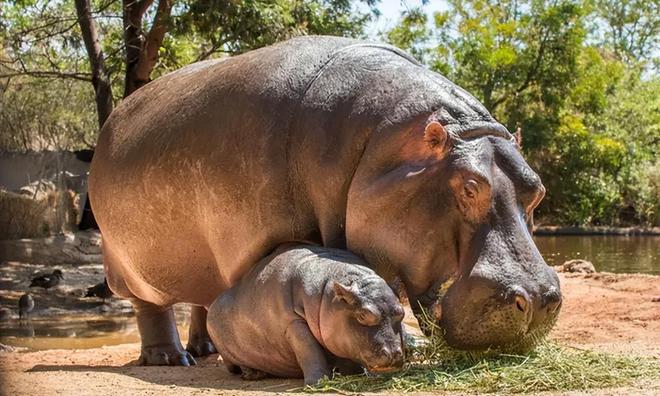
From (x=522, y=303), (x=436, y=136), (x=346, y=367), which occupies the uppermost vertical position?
(x=436, y=136)

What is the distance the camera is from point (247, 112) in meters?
6.02

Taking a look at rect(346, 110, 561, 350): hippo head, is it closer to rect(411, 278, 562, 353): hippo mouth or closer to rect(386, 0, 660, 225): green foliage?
rect(411, 278, 562, 353): hippo mouth

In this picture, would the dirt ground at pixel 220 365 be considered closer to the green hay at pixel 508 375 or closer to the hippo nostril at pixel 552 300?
the green hay at pixel 508 375

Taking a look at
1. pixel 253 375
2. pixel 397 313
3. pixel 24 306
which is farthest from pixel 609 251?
pixel 397 313

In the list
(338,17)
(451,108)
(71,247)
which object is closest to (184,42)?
(338,17)

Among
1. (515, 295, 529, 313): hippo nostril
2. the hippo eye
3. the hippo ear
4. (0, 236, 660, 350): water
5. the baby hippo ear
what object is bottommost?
(0, 236, 660, 350): water

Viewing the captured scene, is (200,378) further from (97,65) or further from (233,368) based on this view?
(97,65)

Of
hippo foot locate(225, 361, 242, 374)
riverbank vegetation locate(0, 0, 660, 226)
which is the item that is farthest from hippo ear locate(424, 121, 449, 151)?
riverbank vegetation locate(0, 0, 660, 226)

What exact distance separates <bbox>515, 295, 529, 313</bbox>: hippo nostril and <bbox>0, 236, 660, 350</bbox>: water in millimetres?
4032

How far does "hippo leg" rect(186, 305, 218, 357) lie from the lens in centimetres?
815

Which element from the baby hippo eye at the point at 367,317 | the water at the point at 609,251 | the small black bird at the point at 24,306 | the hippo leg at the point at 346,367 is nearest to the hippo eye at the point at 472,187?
the baby hippo eye at the point at 367,317

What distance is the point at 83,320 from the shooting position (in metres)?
12.4

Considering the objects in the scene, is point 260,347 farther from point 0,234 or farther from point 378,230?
point 0,234

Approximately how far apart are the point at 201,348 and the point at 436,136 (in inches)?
136
